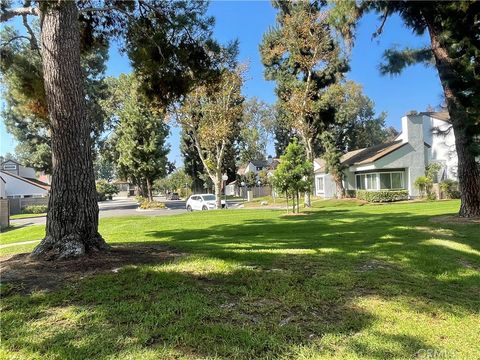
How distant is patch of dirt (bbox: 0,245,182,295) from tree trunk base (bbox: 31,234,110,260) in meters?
0.10

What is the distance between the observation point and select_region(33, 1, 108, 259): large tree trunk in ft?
18.0

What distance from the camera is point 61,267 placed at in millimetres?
4922

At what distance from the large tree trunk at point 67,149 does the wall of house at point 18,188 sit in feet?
139

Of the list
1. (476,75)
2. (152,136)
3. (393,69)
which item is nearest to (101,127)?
(152,136)

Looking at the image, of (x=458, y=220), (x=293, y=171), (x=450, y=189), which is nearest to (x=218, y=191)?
(x=293, y=171)

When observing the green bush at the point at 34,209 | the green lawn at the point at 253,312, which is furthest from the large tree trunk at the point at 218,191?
the green lawn at the point at 253,312

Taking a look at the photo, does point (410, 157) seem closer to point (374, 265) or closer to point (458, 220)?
point (458, 220)

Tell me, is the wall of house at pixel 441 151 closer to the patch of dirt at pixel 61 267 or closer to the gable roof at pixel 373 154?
the gable roof at pixel 373 154

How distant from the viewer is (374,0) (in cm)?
1127

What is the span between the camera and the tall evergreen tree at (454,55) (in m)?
9.51

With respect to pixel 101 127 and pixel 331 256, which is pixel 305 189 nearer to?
pixel 331 256

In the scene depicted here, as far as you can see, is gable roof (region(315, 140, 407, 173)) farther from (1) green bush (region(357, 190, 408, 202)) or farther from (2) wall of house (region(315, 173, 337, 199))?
(1) green bush (region(357, 190, 408, 202))

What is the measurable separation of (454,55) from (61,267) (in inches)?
431

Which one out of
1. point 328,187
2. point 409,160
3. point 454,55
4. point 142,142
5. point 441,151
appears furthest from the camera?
point 328,187
